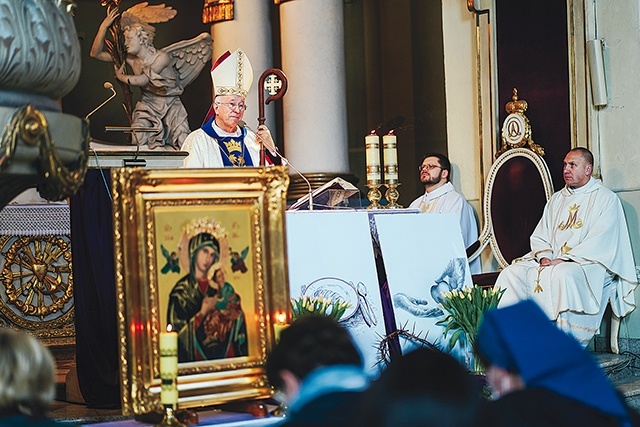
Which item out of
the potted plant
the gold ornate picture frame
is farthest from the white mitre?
the gold ornate picture frame

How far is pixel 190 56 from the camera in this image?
10.9 meters

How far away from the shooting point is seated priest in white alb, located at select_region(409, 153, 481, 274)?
995 cm

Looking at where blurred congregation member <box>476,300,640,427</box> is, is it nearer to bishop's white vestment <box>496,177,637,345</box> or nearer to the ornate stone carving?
the ornate stone carving

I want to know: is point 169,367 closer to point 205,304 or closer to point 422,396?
point 205,304

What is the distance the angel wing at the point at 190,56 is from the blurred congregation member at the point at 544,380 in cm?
857

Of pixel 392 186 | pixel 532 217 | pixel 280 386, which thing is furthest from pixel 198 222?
pixel 532 217

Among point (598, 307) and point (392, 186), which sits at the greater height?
point (392, 186)

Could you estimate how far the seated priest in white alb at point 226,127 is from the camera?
7066mm

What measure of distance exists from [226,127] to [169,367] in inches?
115

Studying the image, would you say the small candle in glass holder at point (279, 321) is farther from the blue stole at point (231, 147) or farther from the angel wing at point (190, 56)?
the angel wing at point (190, 56)

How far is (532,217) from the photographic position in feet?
31.3

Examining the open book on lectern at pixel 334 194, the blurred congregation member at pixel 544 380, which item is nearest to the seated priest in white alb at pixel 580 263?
the open book on lectern at pixel 334 194

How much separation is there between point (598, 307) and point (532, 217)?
4.92 feet

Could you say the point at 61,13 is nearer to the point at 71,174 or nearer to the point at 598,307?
the point at 71,174
